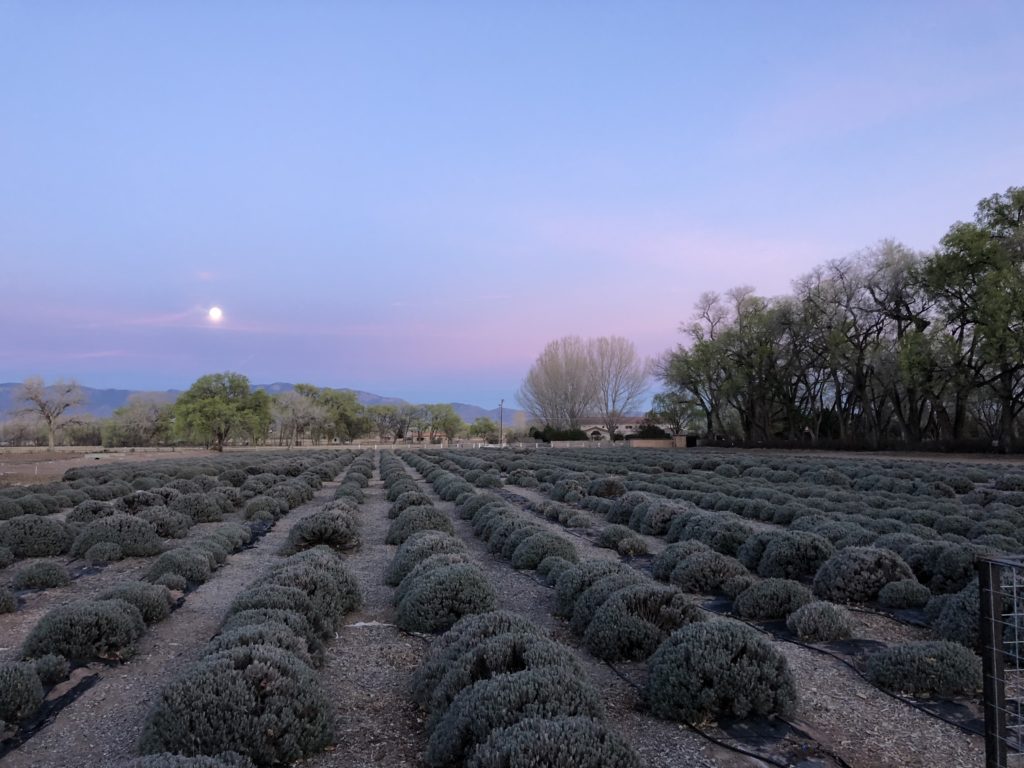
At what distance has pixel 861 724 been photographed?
476 centimetres

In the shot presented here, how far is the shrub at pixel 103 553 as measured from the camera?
1114 centimetres

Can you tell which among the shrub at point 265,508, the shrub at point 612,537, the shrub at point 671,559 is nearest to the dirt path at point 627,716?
the shrub at point 671,559

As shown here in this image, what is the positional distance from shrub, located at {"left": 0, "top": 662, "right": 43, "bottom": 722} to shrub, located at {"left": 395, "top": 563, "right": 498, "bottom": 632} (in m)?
3.23

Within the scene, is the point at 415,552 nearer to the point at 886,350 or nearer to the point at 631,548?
the point at 631,548

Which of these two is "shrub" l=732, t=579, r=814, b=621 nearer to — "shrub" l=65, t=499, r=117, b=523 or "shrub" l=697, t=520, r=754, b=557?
"shrub" l=697, t=520, r=754, b=557

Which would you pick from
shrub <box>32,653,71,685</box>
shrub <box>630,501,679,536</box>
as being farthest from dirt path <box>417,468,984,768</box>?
shrub <box>630,501,679,536</box>

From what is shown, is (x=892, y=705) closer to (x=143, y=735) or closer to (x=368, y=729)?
(x=368, y=729)

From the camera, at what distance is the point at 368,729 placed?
4.78m

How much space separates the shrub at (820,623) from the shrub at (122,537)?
10826 millimetres

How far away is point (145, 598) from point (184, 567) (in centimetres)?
214

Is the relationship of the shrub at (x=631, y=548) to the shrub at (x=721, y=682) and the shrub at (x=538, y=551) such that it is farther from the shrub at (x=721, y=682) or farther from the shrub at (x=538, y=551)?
the shrub at (x=721, y=682)

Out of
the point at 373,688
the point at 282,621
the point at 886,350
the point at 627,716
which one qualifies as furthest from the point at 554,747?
the point at 886,350

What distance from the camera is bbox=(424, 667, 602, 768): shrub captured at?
4.01m

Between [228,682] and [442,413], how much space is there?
113464 mm
